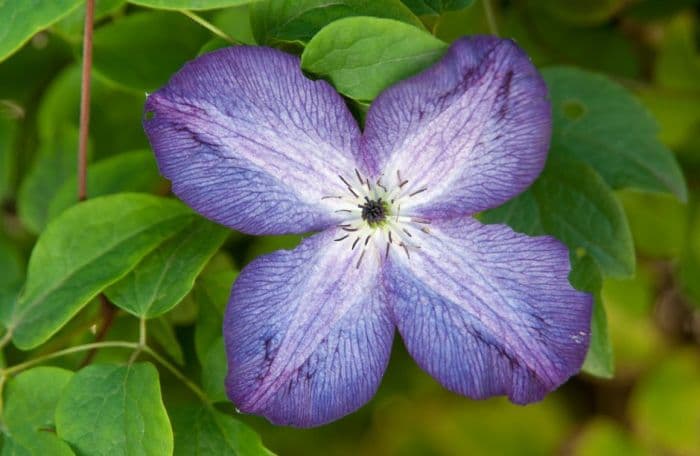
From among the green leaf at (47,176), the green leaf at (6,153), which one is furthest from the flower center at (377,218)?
the green leaf at (6,153)

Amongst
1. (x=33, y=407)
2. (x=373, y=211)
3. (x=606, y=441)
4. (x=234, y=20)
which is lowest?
(x=606, y=441)

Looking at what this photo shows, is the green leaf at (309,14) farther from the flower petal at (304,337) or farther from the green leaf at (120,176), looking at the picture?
the green leaf at (120,176)

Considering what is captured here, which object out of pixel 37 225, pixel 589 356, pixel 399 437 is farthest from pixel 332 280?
pixel 399 437

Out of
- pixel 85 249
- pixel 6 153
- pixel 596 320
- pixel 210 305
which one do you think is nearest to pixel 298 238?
pixel 210 305

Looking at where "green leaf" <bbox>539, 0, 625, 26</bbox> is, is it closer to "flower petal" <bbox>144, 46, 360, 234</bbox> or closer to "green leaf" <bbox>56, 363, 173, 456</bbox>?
"flower petal" <bbox>144, 46, 360, 234</bbox>

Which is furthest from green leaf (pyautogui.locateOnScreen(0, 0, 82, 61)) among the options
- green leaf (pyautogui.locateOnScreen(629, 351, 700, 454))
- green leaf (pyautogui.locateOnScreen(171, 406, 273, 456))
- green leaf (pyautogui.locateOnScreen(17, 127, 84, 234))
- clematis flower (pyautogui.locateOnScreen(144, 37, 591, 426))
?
green leaf (pyautogui.locateOnScreen(629, 351, 700, 454))

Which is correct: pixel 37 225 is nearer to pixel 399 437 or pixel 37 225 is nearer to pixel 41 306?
pixel 41 306

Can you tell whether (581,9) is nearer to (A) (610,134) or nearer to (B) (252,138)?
(A) (610,134)
